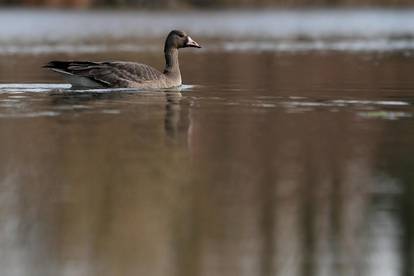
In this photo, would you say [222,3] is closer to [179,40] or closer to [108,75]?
[179,40]

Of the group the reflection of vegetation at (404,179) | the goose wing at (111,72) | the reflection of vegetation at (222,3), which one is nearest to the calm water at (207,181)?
the reflection of vegetation at (404,179)

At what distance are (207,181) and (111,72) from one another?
9.10 metres

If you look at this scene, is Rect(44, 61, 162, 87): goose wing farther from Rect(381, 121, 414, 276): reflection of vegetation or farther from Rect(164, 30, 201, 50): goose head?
Rect(381, 121, 414, 276): reflection of vegetation

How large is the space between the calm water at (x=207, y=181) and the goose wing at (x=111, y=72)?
308 millimetres

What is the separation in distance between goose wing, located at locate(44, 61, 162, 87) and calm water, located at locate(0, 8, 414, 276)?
31 cm

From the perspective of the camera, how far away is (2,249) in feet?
28.6

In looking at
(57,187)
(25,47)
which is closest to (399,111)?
(57,187)

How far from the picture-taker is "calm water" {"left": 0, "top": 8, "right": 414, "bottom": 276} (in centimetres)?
851

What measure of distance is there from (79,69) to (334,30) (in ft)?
103

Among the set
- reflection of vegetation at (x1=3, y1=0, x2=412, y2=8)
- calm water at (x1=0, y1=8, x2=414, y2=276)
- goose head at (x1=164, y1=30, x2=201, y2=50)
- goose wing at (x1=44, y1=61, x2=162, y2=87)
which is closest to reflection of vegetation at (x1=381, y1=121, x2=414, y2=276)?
calm water at (x1=0, y1=8, x2=414, y2=276)

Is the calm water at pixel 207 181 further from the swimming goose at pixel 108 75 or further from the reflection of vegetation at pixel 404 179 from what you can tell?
the swimming goose at pixel 108 75

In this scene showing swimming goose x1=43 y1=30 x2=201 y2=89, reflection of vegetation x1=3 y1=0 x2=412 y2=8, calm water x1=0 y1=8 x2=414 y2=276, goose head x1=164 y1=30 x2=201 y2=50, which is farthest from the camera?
reflection of vegetation x1=3 y1=0 x2=412 y2=8

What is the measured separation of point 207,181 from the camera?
11.2 metres

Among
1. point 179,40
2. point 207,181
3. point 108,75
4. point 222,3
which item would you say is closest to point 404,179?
point 207,181
